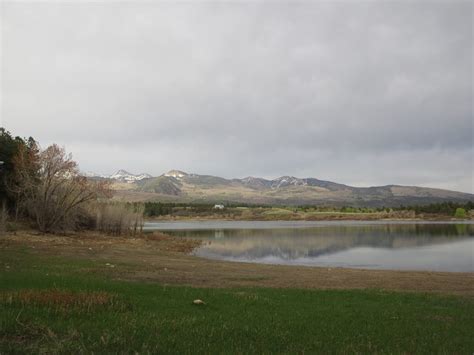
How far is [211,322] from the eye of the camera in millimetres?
11633

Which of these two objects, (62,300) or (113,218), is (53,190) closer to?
(113,218)

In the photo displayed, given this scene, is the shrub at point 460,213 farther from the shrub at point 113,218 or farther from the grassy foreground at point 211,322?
the grassy foreground at point 211,322

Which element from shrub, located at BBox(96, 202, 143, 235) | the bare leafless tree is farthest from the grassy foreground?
shrub, located at BBox(96, 202, 143, 235)

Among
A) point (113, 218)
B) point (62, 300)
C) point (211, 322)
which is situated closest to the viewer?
point (211, 322)

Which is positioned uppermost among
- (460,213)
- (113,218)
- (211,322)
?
(460,213)

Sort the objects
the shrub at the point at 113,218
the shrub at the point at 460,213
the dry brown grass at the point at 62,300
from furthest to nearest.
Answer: the shrub at the point at 460,213
the shrub at the point at 113,218
the dry brown grass at the point at 62,300

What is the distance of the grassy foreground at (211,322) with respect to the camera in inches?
356

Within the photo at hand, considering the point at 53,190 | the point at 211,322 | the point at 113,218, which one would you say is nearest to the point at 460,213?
the point at 113,218

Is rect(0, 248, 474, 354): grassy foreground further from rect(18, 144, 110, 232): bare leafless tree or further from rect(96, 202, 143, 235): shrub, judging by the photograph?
rect(96, 202, 143, 235): shrub

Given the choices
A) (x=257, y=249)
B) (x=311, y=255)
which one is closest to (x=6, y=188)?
(x=257, y=249)

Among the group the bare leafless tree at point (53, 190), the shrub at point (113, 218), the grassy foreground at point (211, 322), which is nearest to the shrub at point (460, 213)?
the shrub at point (113, 218)

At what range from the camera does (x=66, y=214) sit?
55.0 metres

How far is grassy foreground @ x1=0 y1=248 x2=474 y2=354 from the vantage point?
9031 mm

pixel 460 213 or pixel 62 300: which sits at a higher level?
pixel 460 213
